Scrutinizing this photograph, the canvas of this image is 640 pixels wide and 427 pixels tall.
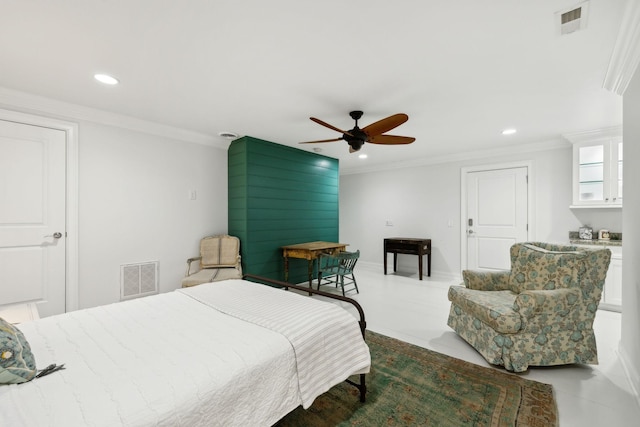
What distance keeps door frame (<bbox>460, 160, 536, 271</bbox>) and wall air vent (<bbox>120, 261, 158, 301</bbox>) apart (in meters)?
4.92

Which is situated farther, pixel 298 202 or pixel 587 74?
pixel 298 202

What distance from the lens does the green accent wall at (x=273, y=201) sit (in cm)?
414

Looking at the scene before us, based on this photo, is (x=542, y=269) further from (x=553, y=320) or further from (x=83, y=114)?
(x=83, y=114)

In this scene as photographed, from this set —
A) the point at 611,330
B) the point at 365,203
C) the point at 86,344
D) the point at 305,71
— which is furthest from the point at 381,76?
the point at 365,203

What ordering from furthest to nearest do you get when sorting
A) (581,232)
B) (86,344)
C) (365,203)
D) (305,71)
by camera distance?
(365,203) → (581,232) → (305,71) → (86,344)

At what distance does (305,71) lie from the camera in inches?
90.8

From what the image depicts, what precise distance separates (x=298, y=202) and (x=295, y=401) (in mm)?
3661

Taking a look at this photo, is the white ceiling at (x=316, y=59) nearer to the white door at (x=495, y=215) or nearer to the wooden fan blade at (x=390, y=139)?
the wooden fan blade at (x=390, y=139)

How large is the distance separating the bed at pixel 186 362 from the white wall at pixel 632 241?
1951 millimetres

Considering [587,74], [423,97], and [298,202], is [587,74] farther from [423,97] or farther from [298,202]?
[298,202]

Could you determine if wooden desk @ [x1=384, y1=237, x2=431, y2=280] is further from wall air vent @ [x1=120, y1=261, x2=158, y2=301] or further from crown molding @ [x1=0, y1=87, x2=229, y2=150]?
wall air vent @ [x1=120, y1=261, x2=158, y2=301]

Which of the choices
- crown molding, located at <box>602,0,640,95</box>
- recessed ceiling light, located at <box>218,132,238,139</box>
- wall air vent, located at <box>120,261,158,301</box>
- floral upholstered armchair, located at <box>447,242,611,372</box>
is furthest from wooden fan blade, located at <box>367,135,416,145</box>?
wall air vent, located at <box>120,261,158,301</box>

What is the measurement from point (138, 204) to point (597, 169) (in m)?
6.03

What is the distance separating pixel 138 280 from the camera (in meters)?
3.53
